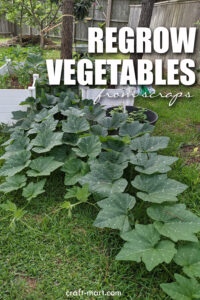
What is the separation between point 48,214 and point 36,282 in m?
0.42

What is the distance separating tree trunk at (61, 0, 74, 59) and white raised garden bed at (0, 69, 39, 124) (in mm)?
995

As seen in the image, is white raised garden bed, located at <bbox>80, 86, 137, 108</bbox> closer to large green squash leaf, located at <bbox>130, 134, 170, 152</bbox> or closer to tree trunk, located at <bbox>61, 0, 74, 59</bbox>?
tree trunk, located at <bbox>61, 0, 74, 59</bbox>

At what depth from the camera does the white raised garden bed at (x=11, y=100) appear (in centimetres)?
233

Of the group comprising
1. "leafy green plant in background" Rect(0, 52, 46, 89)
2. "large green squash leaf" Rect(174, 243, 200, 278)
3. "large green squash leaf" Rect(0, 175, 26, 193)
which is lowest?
"large green squash leaf" Rect(174, 243, 200, 278)

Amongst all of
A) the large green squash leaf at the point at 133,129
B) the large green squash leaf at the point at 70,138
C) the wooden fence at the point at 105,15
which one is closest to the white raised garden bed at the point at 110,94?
the large green squash leaf at the point at 133,129

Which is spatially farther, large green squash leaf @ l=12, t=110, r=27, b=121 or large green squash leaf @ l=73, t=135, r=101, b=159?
large green squash leaf @ l=12, t=110, r=27, b=121

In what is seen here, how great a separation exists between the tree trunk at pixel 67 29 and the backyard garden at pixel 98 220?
4.32ft

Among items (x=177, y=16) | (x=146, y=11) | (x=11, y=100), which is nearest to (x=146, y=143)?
(x=11, y=100)

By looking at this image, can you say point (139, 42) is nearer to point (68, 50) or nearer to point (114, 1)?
point (68, 50)

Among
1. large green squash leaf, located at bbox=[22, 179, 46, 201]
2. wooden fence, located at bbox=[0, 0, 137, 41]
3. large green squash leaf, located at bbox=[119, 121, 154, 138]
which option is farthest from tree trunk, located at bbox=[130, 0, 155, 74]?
wooden fence, located at bbox=[0, 0, 137, 41]

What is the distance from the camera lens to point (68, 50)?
3.05m

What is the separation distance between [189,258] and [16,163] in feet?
3.88

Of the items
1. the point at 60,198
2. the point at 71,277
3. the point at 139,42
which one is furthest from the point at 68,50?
the point at 71,277

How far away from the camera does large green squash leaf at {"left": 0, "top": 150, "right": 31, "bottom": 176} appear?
5.14 ft
